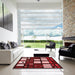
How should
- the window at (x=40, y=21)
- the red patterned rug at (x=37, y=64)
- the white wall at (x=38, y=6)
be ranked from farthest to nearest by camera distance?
the window at (x=40, y=21) → the white wall at (x=38, y=6) → the red patterned rug at (x=37, y=64)

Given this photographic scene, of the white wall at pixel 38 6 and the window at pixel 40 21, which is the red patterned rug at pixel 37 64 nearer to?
the window at pixel 40 21

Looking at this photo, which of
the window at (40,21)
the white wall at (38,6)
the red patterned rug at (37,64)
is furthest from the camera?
the window at (40,21)

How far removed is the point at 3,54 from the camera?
3947mm

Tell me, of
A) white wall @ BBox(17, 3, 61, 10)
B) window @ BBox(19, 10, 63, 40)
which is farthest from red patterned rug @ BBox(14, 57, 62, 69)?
white wall @ BBox(17, 3, 61, 10)

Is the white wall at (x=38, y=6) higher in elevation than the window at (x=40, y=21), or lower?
higher

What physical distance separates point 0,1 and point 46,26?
5934mm

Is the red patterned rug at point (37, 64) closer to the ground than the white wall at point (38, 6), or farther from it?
closer to the ground

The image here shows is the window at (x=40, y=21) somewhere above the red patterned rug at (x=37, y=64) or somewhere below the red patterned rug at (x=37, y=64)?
above

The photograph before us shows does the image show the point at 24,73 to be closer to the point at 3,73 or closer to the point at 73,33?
the point at 3,73

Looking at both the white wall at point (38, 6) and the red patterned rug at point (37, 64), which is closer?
the red patterned rug at point (37, 64)

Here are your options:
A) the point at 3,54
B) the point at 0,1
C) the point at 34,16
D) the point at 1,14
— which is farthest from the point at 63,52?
the point at 34,16

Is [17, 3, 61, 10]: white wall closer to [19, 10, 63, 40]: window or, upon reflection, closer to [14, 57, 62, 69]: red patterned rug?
[19, 10, 63, 40]: window

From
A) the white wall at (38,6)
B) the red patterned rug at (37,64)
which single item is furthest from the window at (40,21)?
the red patterned rug at (37,64)

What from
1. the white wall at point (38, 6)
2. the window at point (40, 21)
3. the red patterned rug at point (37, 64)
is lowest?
the red patterned rug at point (37, 64)
